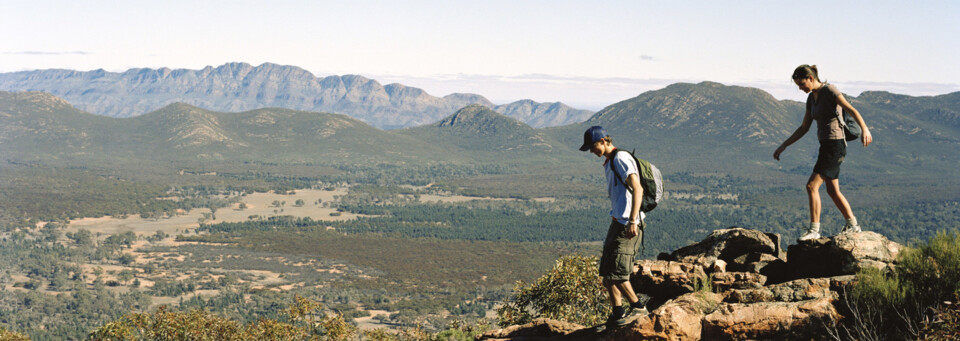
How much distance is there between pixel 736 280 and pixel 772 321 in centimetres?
301

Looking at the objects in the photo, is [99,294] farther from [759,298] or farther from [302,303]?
[759,298]

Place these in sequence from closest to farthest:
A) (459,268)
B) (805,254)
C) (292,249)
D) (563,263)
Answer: (805,254), (563,263), (459,268), (292,249)

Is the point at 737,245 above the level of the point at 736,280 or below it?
above

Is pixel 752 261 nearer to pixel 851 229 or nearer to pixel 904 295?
pixel 851 229

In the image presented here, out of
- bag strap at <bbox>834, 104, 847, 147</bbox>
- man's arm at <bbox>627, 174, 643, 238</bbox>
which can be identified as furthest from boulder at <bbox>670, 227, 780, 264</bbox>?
man's arm at <bbox>627, 174, 643, 238</bbox>

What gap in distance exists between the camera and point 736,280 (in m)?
13.1

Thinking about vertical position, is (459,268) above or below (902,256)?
below

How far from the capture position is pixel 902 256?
418 inches

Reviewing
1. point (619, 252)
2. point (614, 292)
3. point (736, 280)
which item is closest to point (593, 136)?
point (619, 252)

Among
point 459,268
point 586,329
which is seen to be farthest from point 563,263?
point 459,268

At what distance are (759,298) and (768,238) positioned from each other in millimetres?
4492

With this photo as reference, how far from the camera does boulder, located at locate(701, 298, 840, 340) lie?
1004 cm

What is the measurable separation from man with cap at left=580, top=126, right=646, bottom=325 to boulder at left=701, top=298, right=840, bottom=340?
1.36m

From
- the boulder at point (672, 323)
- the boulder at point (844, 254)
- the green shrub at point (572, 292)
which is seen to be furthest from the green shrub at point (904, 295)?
the green shrub at point (572, 292)
